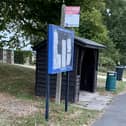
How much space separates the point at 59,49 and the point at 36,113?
66.7 inches

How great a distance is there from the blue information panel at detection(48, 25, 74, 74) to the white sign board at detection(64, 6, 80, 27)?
0.47m

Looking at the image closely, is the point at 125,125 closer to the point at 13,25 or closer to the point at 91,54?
the point at 91,54

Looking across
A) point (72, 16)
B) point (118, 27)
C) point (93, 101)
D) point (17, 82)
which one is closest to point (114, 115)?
point (93, 101)

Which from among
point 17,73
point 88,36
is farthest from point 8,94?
point 88,36

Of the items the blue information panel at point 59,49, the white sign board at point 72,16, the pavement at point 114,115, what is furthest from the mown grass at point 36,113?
the white sign board at point 72,16

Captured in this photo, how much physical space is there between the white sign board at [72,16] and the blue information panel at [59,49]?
0.47m

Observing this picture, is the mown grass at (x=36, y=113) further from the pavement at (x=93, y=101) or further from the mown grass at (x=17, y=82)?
the pavement at (x=93, y=101)

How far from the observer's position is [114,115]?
34.8ft

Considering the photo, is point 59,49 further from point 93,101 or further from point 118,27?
point 118,27

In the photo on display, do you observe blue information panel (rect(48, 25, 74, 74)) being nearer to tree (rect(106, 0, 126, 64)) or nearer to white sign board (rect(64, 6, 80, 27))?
white sign board (rect(64, 6, 80, 27))

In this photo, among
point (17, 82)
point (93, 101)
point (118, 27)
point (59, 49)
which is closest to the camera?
point (59, 49)

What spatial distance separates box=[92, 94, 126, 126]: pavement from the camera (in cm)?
936

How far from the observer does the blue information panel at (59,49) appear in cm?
852

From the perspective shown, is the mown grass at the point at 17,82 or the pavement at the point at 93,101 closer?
the pavement at the point at 93,101
